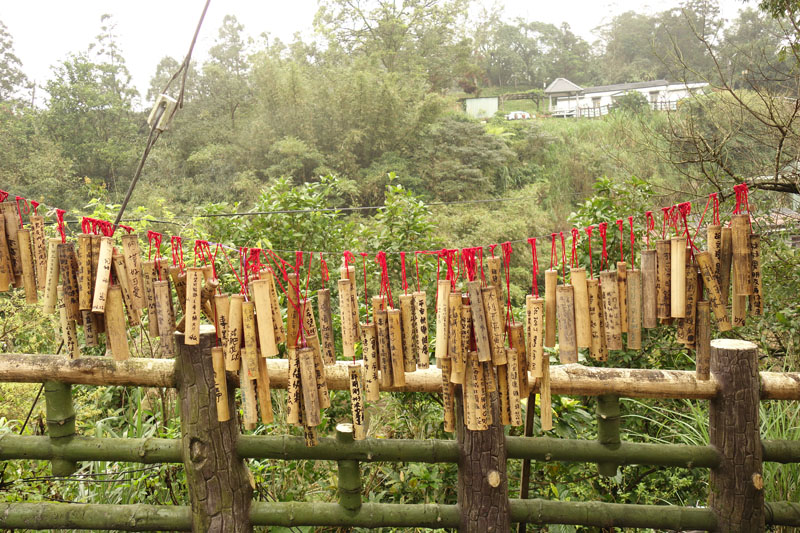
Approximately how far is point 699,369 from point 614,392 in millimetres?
256

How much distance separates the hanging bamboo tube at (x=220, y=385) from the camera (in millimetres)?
1402

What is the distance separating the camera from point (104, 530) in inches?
64.9

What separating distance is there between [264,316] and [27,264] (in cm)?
60

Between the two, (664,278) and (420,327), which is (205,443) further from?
(664,278)

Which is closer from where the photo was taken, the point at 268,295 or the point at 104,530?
the point at 268,295

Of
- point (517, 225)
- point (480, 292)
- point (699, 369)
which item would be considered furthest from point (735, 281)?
point (517, 225)

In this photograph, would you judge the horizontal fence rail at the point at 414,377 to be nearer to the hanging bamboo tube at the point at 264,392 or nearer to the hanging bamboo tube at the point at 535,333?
the hanging bamboo tube at the point at 264,392

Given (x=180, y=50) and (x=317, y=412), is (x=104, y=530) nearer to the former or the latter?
(x=317, y=412)

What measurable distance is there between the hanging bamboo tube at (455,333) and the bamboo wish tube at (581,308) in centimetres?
30

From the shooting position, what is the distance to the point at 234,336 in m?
1.32

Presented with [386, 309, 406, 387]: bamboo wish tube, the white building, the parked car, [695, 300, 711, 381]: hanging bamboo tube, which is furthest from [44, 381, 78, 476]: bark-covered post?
the white building

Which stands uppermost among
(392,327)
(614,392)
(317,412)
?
(392,327)

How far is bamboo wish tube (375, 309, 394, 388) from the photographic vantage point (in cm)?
131

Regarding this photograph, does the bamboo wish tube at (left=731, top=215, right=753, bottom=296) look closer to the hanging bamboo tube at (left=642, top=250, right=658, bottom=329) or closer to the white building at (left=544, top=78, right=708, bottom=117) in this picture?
the hanging bamboo tube at (left=642, top=250, right=658, bottom=329)
